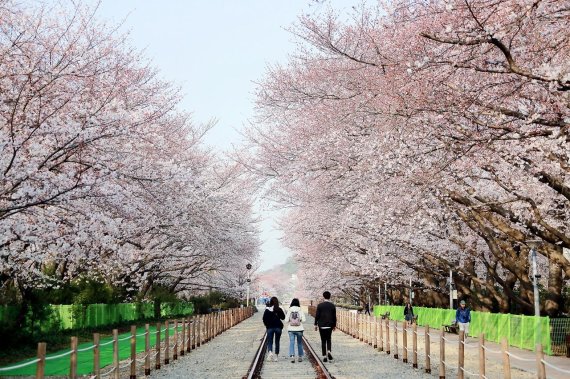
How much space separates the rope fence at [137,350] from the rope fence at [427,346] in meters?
6.42

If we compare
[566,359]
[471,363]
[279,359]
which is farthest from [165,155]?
[566,359]

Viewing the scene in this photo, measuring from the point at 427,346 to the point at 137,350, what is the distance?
37.6 feet

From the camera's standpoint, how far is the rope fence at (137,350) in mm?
11073

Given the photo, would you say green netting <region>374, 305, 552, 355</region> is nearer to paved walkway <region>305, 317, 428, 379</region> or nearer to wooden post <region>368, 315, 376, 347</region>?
paved walkway <region>305, 317, 428, 379</region>

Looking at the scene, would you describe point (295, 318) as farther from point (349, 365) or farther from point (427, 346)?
point (427, 346)

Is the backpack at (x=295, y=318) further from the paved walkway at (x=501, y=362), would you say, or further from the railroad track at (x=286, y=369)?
the paved walkway at (x=501, y=362)

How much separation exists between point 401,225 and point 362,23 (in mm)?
10733

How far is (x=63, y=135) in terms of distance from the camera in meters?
14.5

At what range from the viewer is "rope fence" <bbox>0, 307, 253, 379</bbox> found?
1107 cm

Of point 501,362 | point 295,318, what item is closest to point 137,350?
point 295,318

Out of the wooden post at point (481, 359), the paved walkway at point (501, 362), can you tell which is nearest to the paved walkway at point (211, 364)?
the paved walkway at point (501, 362)

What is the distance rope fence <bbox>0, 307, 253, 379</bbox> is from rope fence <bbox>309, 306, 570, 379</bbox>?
21.1 feet

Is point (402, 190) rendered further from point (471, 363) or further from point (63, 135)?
point (63, 135)

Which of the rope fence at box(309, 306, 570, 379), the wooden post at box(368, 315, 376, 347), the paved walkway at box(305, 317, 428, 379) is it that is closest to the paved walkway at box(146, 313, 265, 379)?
the paved walkway at box(305, 317, 428, 379)
